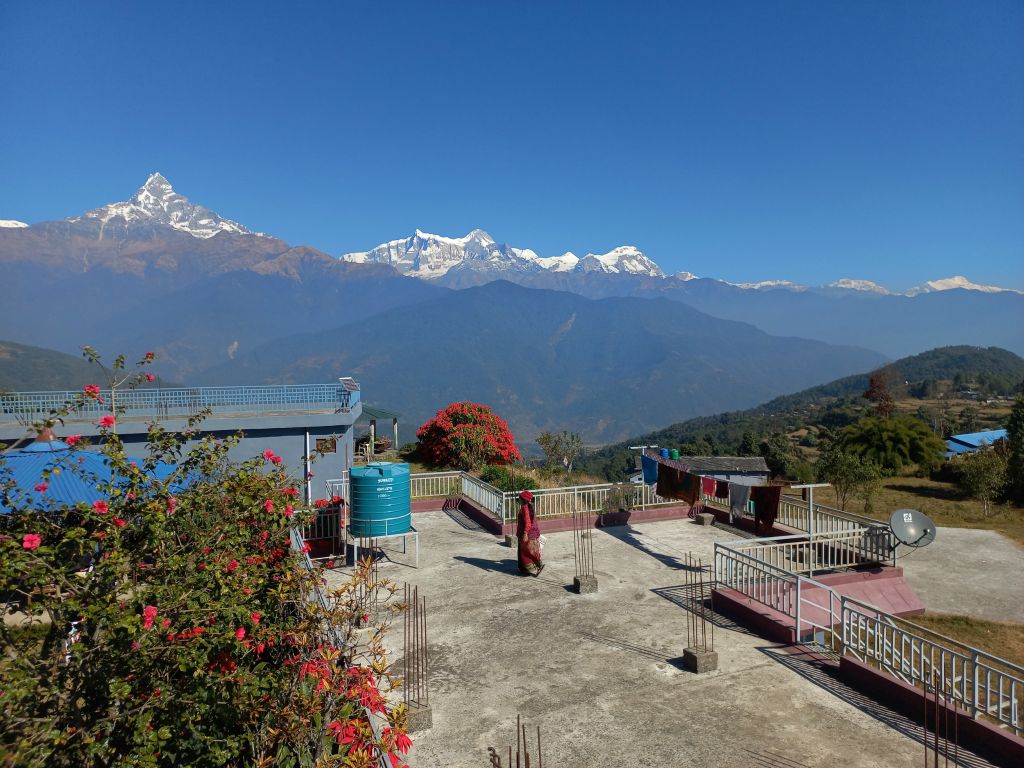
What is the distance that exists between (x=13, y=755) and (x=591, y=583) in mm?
9244

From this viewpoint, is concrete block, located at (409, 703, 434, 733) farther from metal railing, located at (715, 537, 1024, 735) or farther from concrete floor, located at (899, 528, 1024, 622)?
concrete floor, located at (899, 528, 1024, 622)

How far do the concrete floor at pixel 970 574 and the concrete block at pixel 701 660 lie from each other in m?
5.99

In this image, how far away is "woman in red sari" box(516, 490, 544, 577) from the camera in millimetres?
12040

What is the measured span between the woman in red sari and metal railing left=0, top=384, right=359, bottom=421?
12.2 m

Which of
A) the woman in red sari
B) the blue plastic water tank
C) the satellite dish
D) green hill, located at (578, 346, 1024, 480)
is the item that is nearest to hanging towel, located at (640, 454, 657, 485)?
the woman in red sari

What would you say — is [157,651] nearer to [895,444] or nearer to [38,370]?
[895,444]

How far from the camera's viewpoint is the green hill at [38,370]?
164750 millimetres

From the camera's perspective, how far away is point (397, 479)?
12.2 m

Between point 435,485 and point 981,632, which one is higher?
point 435,485

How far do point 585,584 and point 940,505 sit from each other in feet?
69.3

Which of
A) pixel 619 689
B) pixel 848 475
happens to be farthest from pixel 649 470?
pixel 848 475

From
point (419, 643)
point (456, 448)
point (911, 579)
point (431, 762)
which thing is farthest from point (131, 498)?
point (456, 448)

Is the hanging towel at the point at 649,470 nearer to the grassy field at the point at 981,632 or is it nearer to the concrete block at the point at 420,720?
the grassy field at the point at 981,632

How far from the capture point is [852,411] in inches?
3957
